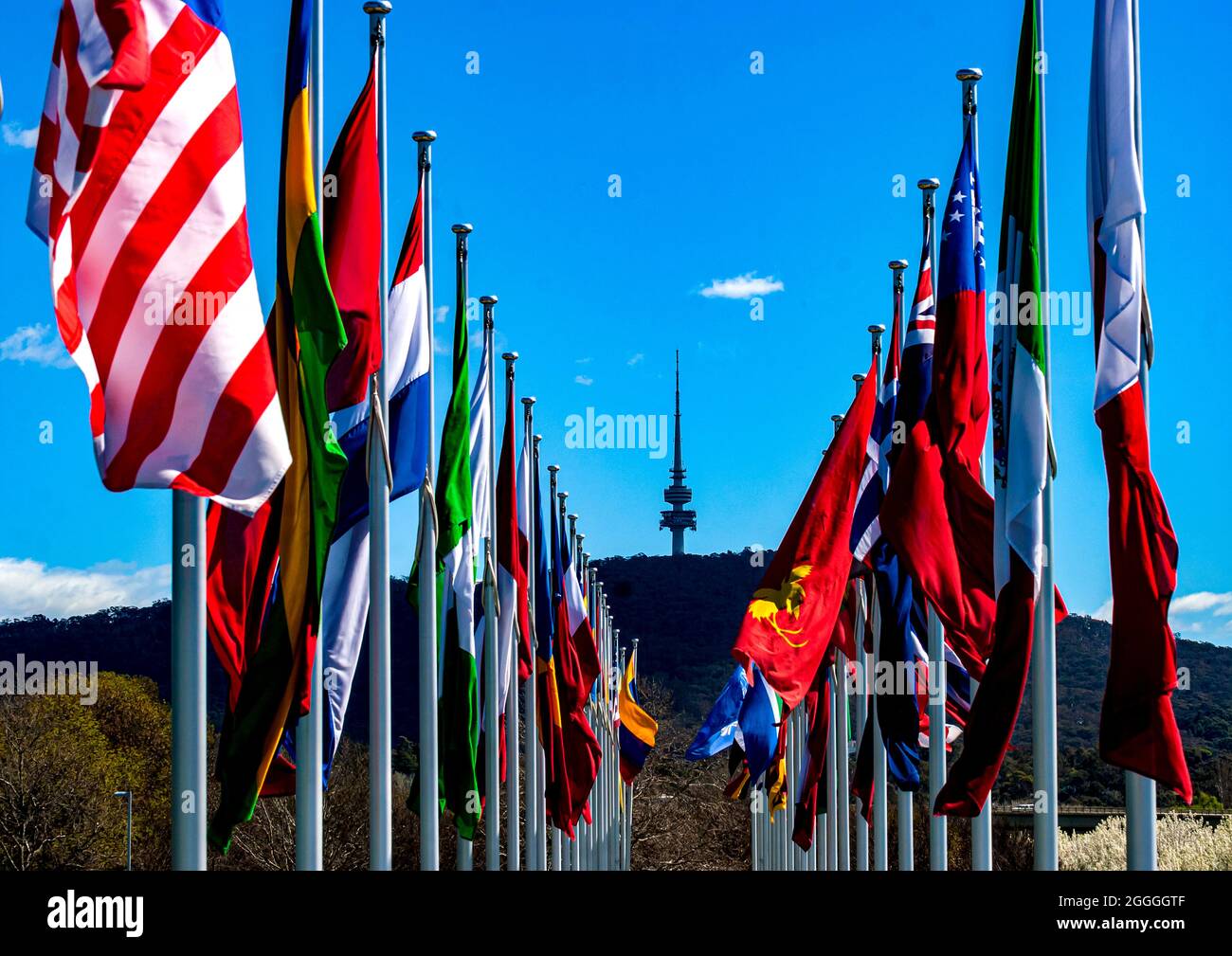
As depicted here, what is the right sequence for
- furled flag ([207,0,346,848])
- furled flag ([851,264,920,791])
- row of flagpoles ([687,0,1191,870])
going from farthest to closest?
furled flag ([851,264,920,791])
row of flagpoles ([687,0,1191,870])
furled flag ([207,0,346,848])

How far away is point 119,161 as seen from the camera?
373 inches

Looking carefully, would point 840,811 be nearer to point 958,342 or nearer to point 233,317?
point 958,342

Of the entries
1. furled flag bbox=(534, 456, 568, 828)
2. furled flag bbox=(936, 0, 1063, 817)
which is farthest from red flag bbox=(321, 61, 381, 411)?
furled flag bbox=(534, 456, 568, 828)

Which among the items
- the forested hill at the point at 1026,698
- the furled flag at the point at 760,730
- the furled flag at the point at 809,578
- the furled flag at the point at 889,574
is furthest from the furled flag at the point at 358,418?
the forested hill at the point at 1026,698

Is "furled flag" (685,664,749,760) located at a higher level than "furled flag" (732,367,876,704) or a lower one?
lower

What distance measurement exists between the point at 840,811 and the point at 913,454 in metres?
19.9

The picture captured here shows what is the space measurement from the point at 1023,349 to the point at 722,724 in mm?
17401

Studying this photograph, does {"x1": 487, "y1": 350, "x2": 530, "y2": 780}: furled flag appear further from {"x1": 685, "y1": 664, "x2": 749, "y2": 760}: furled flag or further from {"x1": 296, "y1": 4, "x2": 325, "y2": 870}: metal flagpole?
{"x1": 296, "y1": 4, "x2": 325, "y2": 870}: metal flagpole

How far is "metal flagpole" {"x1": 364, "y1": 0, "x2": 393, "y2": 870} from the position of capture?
613 inches

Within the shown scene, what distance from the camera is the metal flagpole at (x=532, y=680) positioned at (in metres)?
26.2

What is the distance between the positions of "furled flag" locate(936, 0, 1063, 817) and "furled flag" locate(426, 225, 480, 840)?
650 centimetres

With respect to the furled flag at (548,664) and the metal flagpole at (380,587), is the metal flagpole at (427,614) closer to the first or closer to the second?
the metal flagpole at (380,587)
